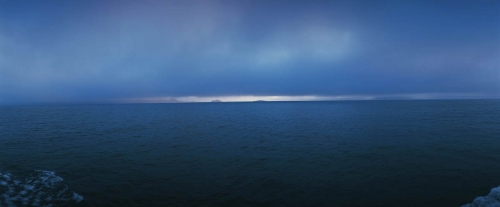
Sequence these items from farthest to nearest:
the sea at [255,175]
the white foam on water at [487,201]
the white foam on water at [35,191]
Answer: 1. the sea at [255,175]
2. the white foam on water at [35,191]
3. the white foam on water at [487,201]

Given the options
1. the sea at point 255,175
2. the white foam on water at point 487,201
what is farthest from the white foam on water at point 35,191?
the white foam on water at point 487,201

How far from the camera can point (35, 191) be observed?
653 inches

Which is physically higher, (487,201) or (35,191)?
(487,201)

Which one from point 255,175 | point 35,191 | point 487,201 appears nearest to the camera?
point 487,201

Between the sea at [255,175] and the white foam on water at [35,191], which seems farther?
the sea at [255,175]

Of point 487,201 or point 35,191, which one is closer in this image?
point 487,201

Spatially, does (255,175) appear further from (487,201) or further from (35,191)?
(35,191)

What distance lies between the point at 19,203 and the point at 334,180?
23765 millimetres

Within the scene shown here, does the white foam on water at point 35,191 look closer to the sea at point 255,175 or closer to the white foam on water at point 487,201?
the sea at point 255,175

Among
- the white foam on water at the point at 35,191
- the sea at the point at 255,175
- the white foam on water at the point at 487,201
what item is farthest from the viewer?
the sea at the point at 255,175

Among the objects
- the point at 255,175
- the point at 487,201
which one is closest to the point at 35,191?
the point at 255,175

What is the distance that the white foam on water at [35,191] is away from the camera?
48.8 feet

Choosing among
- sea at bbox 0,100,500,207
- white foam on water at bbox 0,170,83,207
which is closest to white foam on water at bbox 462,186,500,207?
sea at bbox 0,100,500,207

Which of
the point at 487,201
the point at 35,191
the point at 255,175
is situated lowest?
the point at 255,175
